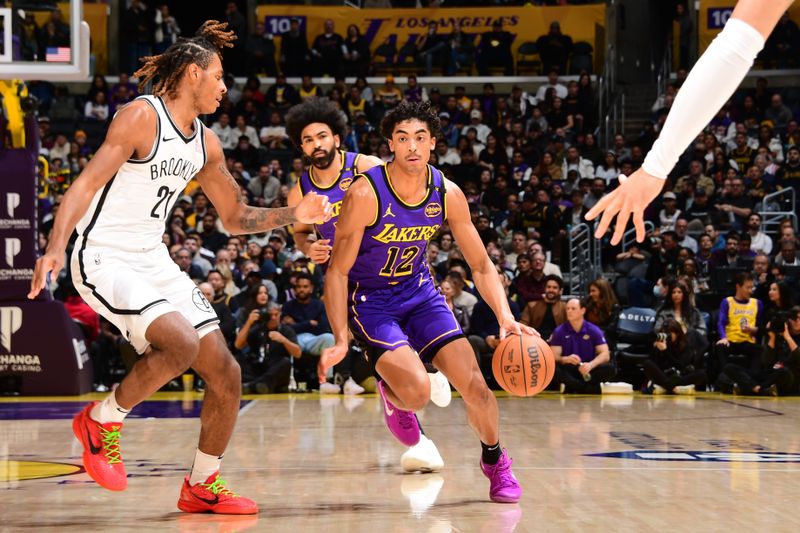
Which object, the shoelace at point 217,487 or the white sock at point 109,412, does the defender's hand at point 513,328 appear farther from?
the white sock at point 109,412

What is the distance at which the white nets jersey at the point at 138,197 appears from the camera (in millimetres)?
4879

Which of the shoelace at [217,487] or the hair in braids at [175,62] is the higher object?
the hair in braids at [175,62]

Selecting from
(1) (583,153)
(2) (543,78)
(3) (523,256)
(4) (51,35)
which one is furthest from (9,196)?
(2) (543,78)

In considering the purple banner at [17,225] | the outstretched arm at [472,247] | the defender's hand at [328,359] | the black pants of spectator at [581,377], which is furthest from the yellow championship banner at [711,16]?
the defender's hand at [328,359]

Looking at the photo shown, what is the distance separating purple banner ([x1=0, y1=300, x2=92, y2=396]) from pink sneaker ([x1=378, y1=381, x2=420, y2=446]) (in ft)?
19.5

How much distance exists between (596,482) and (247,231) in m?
2.14

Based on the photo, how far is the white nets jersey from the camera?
4879 millimetres

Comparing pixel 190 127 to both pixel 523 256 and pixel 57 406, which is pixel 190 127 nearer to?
pixel 57 406

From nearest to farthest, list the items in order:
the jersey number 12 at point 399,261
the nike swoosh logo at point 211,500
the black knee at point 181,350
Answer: the black knee at point 181,350
the nike swoosh logo at point 211,500
the jersey number 12 at point 399,261

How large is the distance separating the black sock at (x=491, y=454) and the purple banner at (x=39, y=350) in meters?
6.98

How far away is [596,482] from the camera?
5.62 metres

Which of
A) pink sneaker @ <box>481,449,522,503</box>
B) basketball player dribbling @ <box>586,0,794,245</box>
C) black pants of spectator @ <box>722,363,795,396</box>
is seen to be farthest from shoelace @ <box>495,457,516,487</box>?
black pants of spectator @ <box>722,363,795,396</box>

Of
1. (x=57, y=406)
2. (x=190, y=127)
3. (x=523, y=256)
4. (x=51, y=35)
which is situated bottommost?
(x=57, y=406)

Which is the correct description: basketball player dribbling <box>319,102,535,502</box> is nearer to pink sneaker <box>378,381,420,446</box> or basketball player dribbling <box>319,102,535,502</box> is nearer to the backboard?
pink sneaker <box>378,381,420,446</box>
